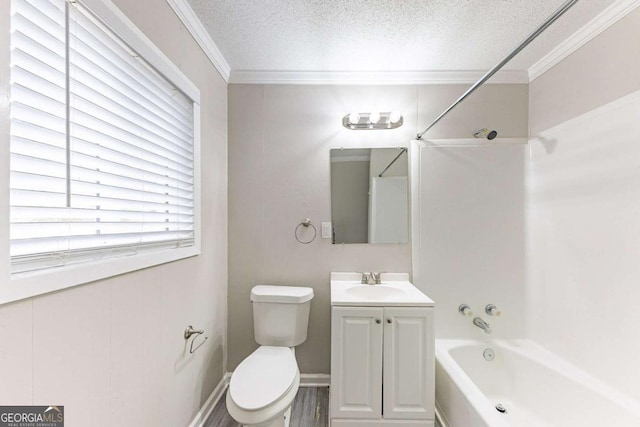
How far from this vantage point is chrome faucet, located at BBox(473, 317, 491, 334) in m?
1.88

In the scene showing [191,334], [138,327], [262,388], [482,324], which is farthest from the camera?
[482,324]

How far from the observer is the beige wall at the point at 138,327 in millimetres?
706

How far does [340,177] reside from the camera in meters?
2.08

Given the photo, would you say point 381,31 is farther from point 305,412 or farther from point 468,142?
point 305,412

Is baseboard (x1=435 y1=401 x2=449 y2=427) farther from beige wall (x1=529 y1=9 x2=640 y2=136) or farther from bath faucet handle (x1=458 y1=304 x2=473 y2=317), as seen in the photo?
beige wall (x1=529 y1=9 x2=640 y2=136)

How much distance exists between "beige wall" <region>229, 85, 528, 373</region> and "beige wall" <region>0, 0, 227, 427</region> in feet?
0.47

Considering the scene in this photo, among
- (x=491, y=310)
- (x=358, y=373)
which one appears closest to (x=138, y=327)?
(x=358, y=373)

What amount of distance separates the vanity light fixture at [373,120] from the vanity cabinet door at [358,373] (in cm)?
133

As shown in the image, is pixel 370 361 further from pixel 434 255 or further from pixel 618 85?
pixel 618 85

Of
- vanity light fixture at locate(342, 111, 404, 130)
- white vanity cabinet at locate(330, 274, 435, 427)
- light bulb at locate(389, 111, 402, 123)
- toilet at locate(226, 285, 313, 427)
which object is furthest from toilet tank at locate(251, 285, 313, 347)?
light bulb at locate(389, 111, 402, 123)

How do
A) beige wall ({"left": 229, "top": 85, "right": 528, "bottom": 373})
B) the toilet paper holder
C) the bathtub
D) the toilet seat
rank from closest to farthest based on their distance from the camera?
the toilet seat, the bathtub, the toilet paper holder, beige wall ({"left": 229, "top": 85, "right": 528, "bottom": 373})

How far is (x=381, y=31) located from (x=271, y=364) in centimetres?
204

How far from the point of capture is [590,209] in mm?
1566

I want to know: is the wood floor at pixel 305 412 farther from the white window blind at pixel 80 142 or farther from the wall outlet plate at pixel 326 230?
the white window blind at pixel 80 142
